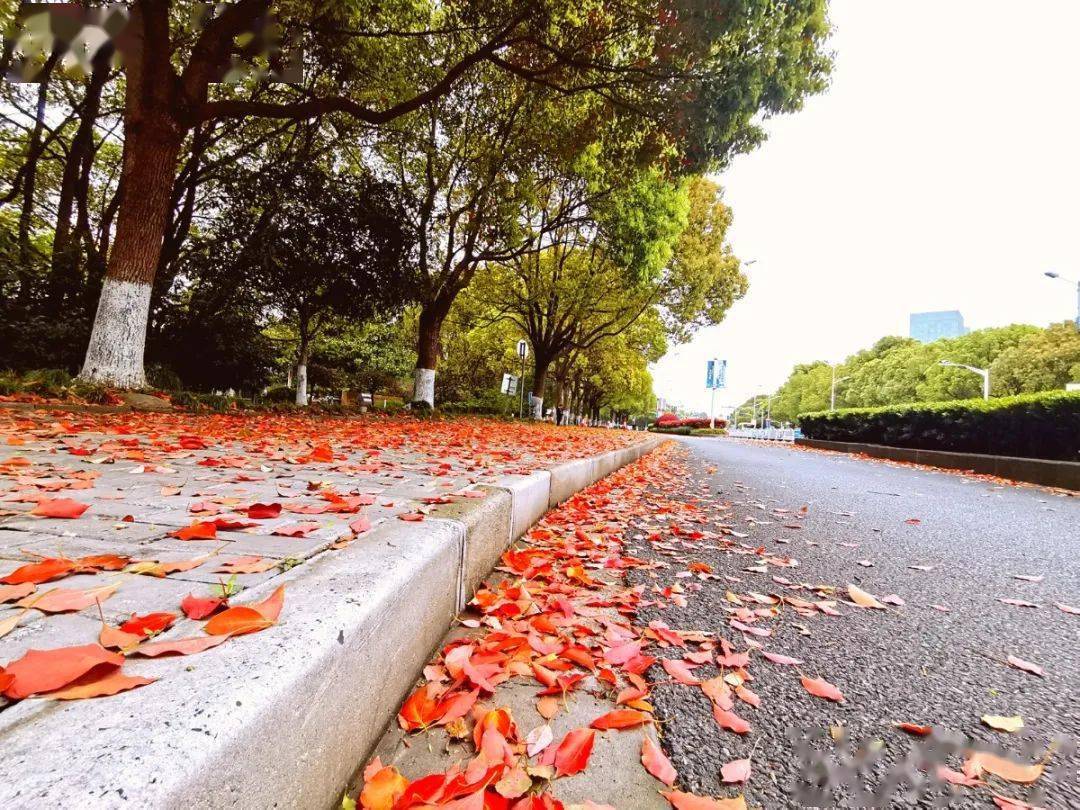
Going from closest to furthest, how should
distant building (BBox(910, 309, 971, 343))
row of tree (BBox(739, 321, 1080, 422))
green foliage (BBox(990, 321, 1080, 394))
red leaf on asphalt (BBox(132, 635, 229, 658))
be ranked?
red leaf on asphalt (BBox(132, 635, 229, 658))
green foliage (BBox(990, 321, 1080, 394))
row of tree (BBox(739, 321, 1080, 422))
distant building (BBox(910, 309, 971, 343))

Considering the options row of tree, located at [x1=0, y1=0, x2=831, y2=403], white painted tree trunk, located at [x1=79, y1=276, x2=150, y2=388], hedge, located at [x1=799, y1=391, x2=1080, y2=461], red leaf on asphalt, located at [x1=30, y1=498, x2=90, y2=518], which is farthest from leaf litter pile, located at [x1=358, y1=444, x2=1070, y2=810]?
hedge, located at [x1=799, y1=391, x2=1080, y2=461]

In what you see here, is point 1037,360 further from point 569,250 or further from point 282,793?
point 282,793

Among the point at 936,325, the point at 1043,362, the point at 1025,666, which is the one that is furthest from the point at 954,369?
the point at 936,325

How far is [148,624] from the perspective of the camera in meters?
1.01

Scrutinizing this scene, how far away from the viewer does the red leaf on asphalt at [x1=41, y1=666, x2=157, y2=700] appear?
734mm

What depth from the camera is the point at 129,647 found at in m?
0.90

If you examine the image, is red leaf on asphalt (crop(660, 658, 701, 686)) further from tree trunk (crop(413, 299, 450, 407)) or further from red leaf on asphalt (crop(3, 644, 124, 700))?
tree trunk (crop(413, 299, 450, 407))

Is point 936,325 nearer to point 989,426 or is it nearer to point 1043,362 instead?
point 1043,362

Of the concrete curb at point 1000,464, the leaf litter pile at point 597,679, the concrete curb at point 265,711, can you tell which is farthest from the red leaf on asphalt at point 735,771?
the concrete curb at point 1000,464

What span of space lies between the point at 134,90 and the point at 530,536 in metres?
8.14

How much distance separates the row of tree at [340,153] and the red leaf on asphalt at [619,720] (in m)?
6.79

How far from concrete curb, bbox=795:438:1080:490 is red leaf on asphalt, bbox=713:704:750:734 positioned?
8278 millimetres

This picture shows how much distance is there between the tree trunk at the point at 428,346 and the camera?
42.1 feet

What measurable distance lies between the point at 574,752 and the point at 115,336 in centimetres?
781
